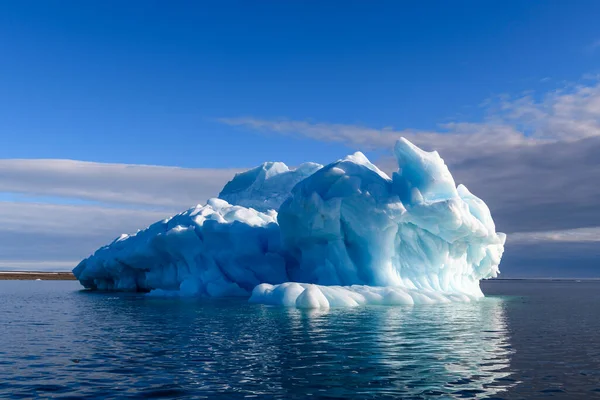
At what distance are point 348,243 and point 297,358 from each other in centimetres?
2130

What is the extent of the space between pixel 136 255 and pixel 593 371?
35.8 m

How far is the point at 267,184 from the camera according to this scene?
52.8 m

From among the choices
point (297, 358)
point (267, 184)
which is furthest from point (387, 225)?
point (267, 184)

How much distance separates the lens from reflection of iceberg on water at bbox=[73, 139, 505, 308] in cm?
2983

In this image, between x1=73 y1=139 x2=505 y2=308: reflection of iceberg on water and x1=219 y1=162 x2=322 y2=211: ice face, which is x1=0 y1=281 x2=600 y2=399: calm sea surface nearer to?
x1=73 y1=139 x2=505 y2=308: reflection of iceberg on water

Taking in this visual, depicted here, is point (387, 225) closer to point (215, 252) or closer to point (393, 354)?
point (215, 252)

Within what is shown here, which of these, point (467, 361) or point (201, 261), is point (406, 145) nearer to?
point (201, 261)

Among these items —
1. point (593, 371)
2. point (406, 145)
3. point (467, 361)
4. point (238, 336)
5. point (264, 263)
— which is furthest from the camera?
point (264, 263)

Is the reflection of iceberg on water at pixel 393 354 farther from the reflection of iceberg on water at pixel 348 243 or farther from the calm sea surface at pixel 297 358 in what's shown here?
the reflection of iceberg on water at pixel 348 243

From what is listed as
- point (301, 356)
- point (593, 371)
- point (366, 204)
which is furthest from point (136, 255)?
point (593, 371)

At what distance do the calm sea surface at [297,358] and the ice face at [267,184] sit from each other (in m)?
28.8

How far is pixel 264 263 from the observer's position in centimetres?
3862

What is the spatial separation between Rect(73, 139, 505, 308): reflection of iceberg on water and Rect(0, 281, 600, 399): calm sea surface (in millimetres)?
8078

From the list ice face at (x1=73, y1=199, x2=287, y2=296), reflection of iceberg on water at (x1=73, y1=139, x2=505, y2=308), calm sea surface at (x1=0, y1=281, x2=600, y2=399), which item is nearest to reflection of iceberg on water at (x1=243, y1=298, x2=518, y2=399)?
calm sea surface at (x1=0, y1=281, x2=600, y2=399)
